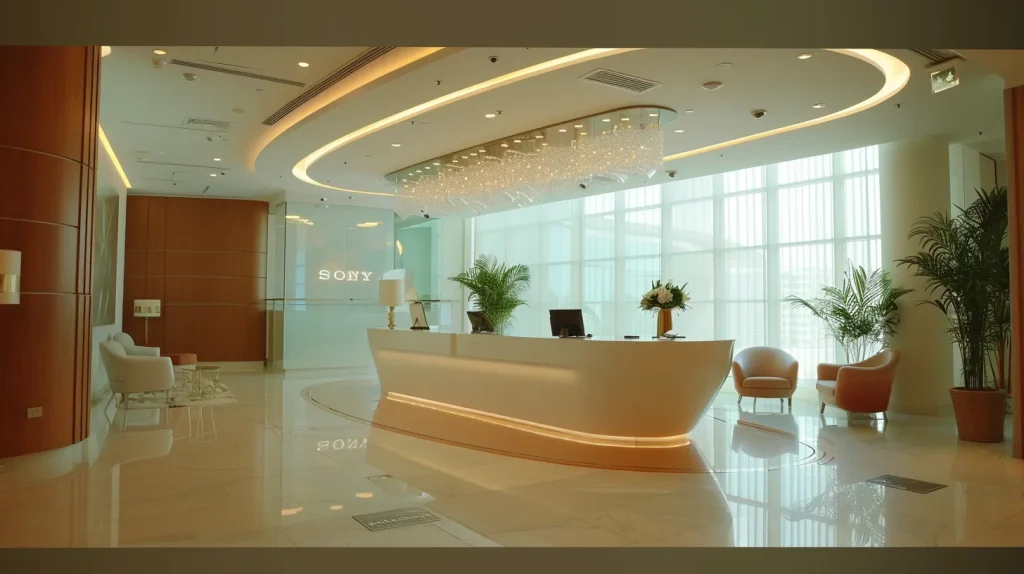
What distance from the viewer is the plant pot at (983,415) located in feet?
23.1

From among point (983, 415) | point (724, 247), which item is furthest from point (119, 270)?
point (983, 415)

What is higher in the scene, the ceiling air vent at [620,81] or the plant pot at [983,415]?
the ceiling air vent at [620,81]

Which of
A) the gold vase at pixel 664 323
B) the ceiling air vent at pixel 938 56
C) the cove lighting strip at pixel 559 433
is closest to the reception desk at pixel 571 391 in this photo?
the cove lighting strip at pixel 559 433

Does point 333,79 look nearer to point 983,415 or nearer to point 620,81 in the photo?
point 620,81

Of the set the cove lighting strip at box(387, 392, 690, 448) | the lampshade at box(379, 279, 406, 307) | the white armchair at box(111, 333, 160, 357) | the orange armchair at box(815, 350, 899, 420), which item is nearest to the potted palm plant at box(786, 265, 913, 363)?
the orange armchair at box(815, 350, 899, 420)

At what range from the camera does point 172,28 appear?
3.01 metres

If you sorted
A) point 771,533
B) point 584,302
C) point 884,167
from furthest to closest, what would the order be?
1. point 584,302
2. point 884,167
3. point 771,533

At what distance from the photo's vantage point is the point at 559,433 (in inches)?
274

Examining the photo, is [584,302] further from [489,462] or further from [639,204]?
[489,462]

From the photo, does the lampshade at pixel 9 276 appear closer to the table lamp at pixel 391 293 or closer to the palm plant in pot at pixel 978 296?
the table lamp at pixel 391 293

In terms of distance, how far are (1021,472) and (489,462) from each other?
4389 millimetres

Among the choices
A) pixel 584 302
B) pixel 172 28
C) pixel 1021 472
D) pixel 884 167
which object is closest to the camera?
pixel 172 28

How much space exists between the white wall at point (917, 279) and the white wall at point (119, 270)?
997 cm

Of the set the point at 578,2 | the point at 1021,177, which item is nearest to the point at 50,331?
the point at 578,2
